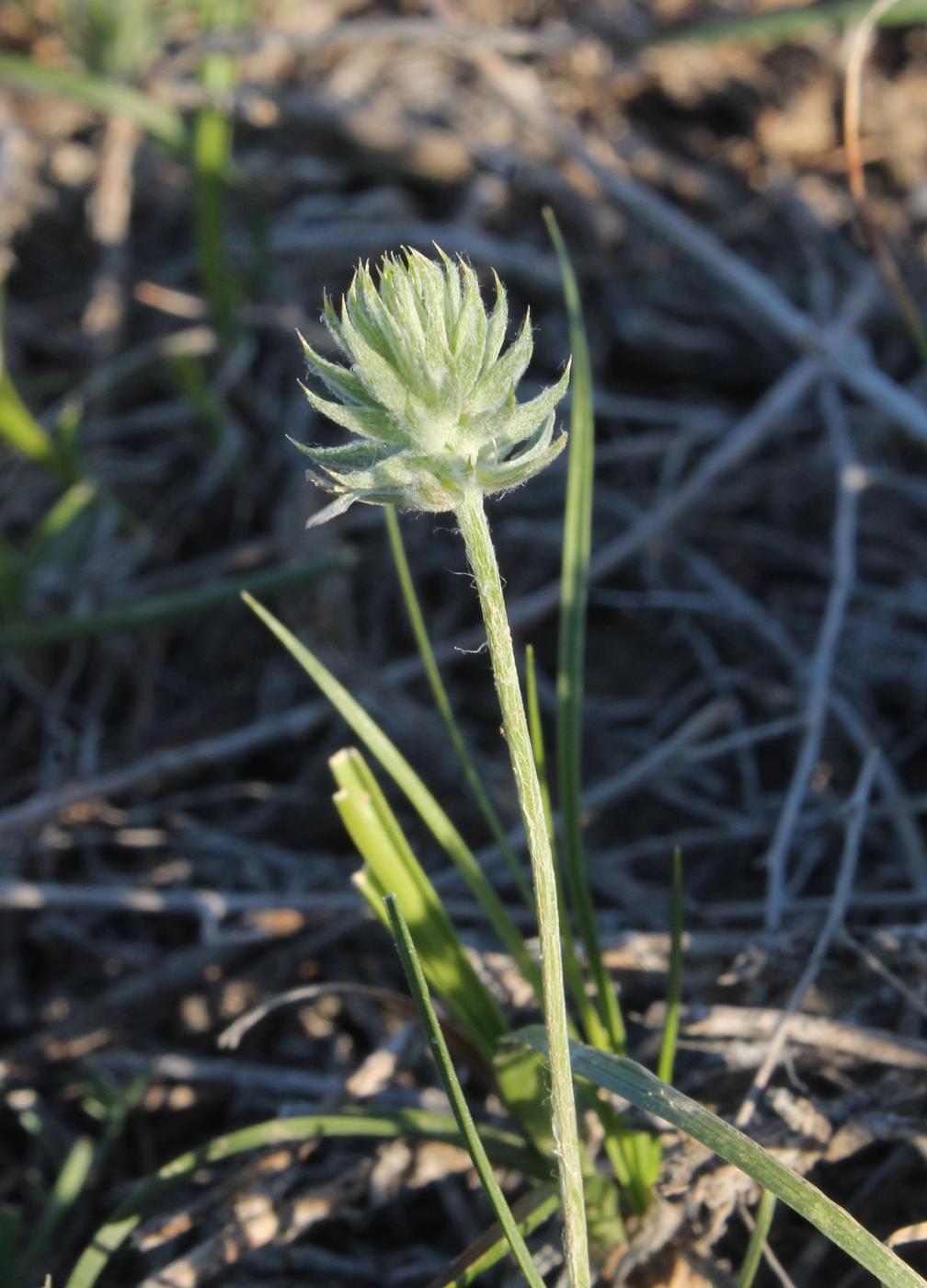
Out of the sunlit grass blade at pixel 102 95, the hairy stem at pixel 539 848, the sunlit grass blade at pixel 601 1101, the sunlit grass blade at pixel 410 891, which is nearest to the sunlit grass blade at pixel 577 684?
the sunlit grass blade at pixel 601 1101

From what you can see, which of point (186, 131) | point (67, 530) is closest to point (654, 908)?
point (67, 530)

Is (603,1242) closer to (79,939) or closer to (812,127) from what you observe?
(79,939)

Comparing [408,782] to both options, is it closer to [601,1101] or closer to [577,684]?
[577,684]

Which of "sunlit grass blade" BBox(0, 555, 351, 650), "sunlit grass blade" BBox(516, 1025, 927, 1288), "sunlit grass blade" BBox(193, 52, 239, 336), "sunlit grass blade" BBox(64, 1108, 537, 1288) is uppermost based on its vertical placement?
"sunlit grass blade" BBox(193, 52, 239, 336)

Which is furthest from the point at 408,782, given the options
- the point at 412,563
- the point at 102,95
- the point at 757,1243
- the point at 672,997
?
the point at 102,95

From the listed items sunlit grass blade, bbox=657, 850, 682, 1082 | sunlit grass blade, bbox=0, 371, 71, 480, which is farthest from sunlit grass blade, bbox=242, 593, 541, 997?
sunlit grass blade, bbox=0, 371, 71, 480

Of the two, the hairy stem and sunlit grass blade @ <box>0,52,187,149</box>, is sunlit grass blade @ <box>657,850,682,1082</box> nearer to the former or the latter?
the hairy stem
